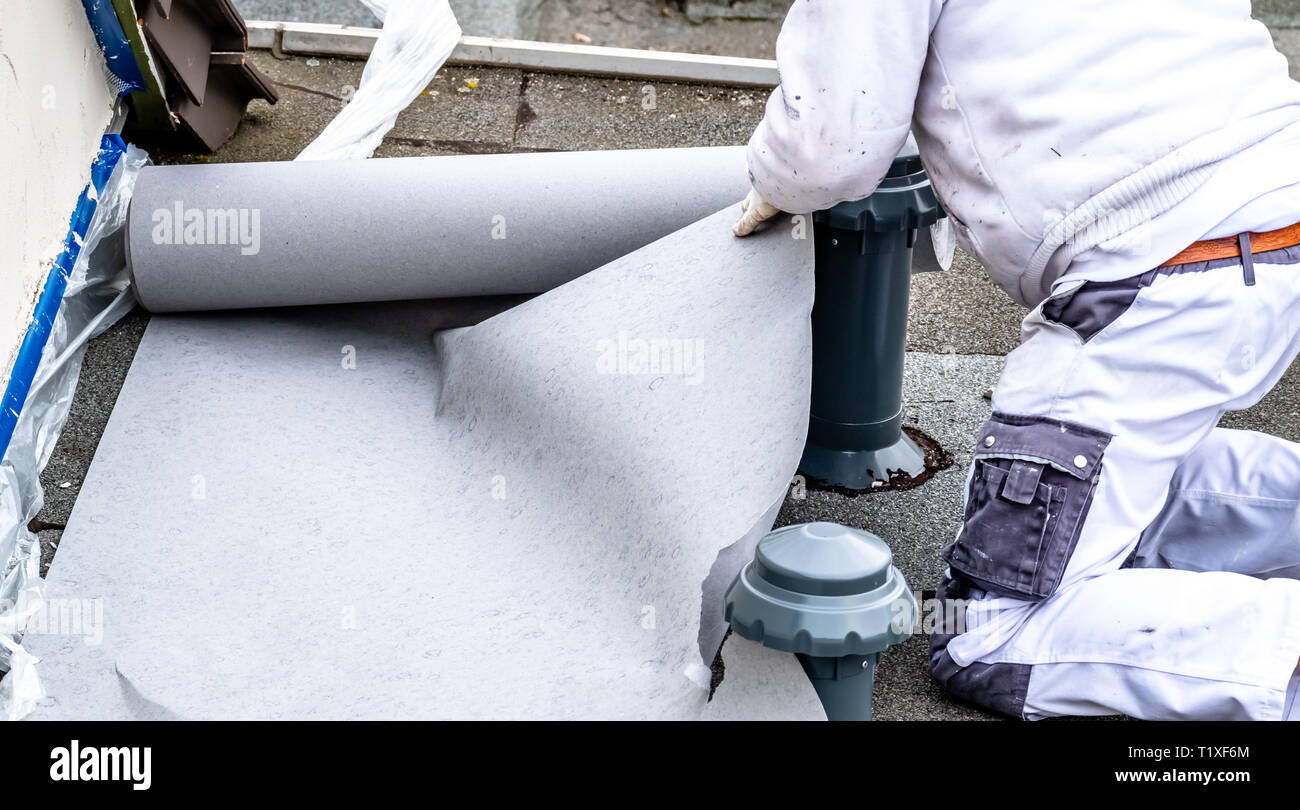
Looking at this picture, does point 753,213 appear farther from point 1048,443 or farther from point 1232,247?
point 1232,247

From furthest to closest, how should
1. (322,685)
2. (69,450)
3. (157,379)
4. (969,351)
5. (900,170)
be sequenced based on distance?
(969,351) → (157,379) → (69,450) → (900,170) → (322,685)

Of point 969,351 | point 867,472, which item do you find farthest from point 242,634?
point 969,351

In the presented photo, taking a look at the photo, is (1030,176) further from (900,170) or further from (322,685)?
(322,685)

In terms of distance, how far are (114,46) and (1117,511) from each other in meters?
2.48

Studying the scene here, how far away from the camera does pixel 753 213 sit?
222 cm

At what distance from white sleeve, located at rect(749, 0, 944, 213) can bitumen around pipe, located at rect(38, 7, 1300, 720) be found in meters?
0.79

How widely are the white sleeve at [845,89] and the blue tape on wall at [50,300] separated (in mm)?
1545

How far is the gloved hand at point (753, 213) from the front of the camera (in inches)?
86.4

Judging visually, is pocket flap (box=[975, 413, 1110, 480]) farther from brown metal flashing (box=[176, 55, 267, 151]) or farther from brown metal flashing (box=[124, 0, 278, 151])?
brown metal flashing (box=[176, 55, 267, 151])

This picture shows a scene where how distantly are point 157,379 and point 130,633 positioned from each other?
785 millimetres

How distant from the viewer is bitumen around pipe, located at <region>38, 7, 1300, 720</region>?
2361 millimetres

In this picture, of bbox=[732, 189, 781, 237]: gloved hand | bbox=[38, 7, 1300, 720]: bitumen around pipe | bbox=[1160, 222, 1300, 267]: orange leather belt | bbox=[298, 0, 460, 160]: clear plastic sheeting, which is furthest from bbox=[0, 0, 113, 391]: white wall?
bbox=[1160, 222, 1300, 267]: orange leather belt

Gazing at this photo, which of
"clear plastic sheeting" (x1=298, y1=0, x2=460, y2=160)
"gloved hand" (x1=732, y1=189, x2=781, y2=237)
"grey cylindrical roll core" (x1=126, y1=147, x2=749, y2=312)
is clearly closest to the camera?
"gloved hand" (x1=732, y1=189, x2=781, y2=237)

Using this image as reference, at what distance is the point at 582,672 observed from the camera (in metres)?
1.92
